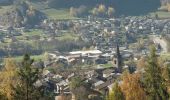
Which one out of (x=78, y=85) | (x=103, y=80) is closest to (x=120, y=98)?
(x=78, y=85)

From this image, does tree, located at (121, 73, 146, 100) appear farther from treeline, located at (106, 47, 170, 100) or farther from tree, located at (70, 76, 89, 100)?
tree, located at (70, 76, 89, 100)

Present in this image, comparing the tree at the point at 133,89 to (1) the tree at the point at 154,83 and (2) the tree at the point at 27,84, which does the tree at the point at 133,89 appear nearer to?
(1) the tree at the point at 154,83

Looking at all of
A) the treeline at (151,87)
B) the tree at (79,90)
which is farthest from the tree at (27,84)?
the tree at (79,90)

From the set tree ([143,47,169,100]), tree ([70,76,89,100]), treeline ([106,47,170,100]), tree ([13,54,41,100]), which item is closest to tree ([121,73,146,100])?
treeline ([106,47,170,100])

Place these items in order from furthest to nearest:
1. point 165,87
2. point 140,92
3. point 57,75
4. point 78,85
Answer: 1. point 57,75
2. point 78,85
3. point 140,92
4. point 165,87

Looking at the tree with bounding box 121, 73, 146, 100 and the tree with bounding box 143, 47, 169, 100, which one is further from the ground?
the tree with bounding box 143, 47, 169, 100

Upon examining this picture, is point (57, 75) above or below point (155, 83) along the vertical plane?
below

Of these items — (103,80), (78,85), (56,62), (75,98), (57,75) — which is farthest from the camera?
(56,62)

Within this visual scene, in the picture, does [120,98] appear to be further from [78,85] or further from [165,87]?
[78,85]
